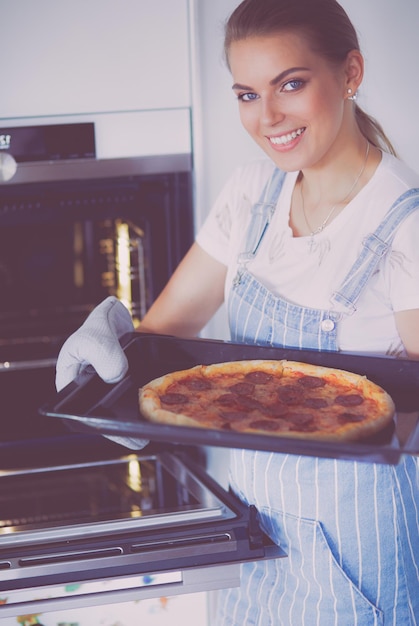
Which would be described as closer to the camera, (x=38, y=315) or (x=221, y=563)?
(x=221, y=563)

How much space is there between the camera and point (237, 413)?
126 cm

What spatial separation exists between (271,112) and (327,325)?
364 mm

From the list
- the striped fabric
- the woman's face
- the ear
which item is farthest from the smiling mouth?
the striped fabric

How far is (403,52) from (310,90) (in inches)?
16.7

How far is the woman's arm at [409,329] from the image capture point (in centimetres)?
132

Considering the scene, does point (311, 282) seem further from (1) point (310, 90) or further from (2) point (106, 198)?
(2) point (106, 198)

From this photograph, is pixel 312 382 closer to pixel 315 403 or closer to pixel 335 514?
pixel 315 403

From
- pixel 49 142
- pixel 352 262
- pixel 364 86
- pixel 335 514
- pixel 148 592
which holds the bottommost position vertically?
pixel 148 592

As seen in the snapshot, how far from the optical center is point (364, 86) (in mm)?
1697

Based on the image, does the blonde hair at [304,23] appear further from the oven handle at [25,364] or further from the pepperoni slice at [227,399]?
the oven handle at [25,364]

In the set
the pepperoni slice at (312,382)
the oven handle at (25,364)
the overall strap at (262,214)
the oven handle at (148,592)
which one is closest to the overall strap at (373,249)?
the pepperoni slice at (312,382)

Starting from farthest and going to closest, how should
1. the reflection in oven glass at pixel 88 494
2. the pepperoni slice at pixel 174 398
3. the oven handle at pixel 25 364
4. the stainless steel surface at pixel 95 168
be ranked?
the oven handle at pixel 25 364
the stainless steel surface at pixel 95 168
the reflection in oven glass at pixel 88 494
the pepperoni slice at pixel 174 398

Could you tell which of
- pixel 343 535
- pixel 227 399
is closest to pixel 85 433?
pixel 227 399

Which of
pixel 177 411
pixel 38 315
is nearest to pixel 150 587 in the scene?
pixel 177 411
